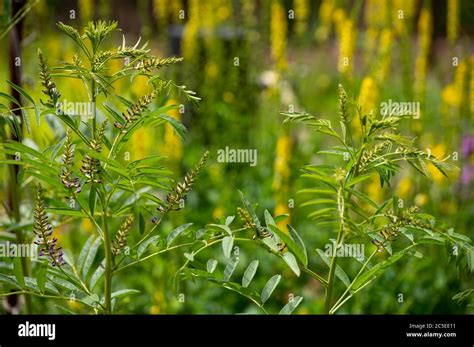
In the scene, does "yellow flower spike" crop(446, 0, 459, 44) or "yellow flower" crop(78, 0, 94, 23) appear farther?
"yellow flower" crop(78, 0, 94, 23)

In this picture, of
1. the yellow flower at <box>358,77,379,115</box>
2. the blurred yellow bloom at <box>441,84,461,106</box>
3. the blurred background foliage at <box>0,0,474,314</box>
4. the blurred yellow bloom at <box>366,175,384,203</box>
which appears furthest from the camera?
the blurred yellow bloom at <box>441,84,461,106</box>

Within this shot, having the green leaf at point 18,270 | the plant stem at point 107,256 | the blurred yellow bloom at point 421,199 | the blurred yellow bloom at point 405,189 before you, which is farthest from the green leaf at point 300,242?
the blurred yellow bloom at point 405,189

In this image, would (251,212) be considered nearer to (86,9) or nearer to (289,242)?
(289,242)

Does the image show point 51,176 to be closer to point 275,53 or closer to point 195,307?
point 195,307

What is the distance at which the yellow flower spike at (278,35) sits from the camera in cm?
244

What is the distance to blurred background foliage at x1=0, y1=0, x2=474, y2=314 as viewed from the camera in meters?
2.17

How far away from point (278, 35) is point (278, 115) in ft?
1.07

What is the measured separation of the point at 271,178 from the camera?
265 cm

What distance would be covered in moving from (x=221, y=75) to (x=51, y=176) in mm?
1883

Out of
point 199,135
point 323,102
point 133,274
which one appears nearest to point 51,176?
point 133,274
